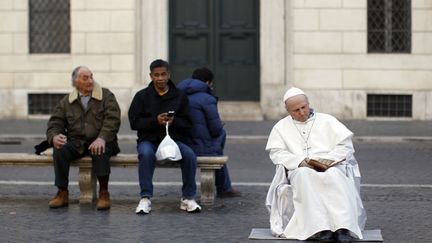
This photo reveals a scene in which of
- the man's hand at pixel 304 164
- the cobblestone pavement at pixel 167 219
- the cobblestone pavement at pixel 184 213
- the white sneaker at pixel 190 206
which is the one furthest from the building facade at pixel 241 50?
the man's hand at pixel 304 164

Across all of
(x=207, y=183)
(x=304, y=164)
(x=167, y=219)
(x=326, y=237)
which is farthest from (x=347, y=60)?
(x=326, y=237)

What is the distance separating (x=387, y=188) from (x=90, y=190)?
3.46 meters

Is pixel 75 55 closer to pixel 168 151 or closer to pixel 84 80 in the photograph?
pixel 84 80

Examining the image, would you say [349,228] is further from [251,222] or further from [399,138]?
[399,138]

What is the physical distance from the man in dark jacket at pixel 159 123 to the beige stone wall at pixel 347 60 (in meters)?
9.88

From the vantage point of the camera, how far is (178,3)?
2153 cm

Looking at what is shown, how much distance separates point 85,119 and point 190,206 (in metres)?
1.46

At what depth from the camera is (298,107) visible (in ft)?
31.4

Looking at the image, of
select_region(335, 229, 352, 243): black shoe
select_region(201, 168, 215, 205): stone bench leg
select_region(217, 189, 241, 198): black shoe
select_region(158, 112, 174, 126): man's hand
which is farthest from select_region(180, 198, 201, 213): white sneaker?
select_region(335, 229, 352, 243): black shoe

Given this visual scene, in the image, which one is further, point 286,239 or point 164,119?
point 164,119

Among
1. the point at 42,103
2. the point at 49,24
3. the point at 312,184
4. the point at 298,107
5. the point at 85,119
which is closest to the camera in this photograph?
the point at 312,184

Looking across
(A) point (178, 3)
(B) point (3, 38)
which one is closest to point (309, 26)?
(A) point (178, 3)

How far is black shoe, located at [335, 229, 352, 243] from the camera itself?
9086 mm

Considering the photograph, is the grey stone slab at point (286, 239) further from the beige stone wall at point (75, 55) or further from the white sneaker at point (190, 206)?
the beige stone wall at point (75, 55)
